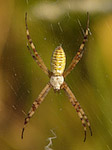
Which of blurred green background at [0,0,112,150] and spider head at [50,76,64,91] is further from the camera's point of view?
blurred green background at [0,0,112,150]

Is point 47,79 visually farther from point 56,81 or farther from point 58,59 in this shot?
point 58,59

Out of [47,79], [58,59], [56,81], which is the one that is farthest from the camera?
[47,79]

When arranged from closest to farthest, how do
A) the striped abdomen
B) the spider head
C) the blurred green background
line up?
the striped abdomen → the spider head → the blurred green background

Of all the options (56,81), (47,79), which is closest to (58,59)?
(56,81)

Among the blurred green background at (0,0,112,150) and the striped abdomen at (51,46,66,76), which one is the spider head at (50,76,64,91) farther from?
the blurred green background at (0,0,112,150)

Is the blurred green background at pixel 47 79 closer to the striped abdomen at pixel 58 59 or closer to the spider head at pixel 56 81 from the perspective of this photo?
the spider head at pixel 56 81

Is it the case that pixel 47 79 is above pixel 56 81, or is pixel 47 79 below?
above

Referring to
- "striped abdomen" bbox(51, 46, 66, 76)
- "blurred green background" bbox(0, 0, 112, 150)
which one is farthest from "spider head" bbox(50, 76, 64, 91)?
"blurred green background" bbox(0, 0, 112, 150)

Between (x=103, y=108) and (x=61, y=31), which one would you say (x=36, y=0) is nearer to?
(x=61, y=31)

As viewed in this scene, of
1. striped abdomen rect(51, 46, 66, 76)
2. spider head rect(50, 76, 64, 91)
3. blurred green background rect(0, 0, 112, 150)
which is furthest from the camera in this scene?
blurred green background rect(0, 0, 112, 150)
